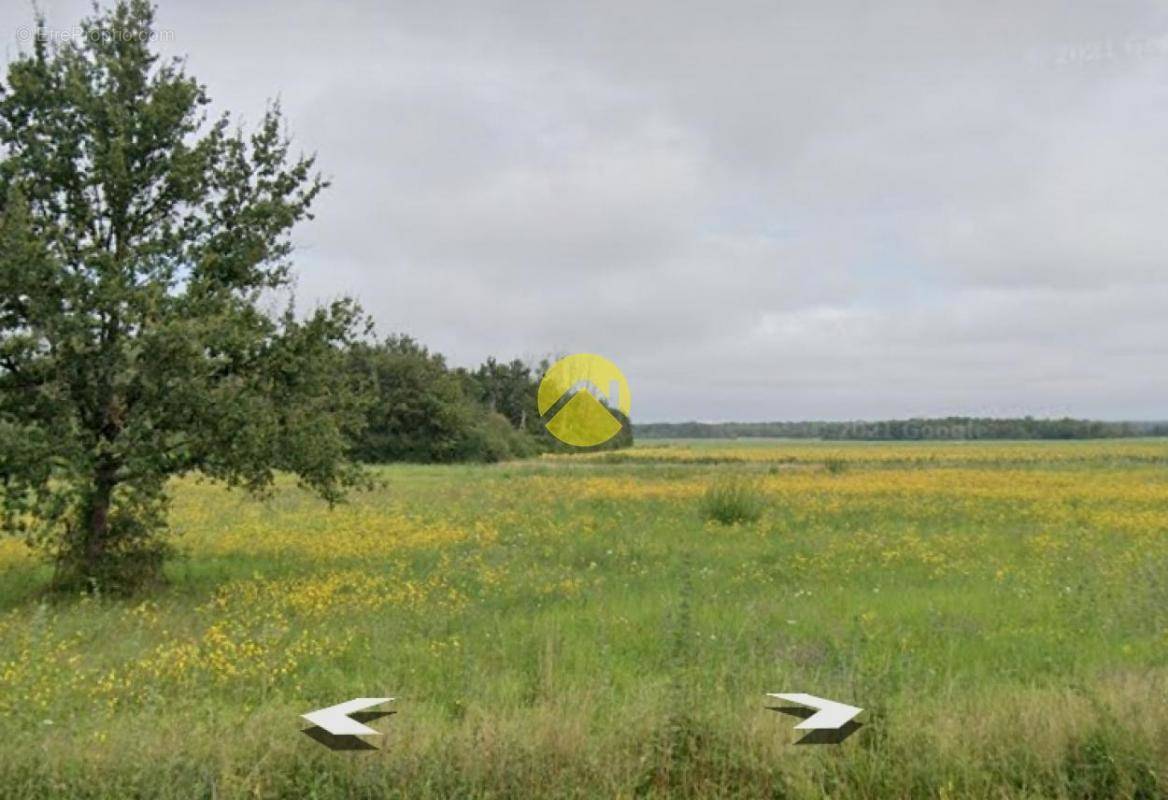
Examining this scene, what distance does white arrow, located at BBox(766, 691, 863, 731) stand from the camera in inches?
177

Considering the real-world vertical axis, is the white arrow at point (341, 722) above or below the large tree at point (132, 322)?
below

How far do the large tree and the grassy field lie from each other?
1.53 metres

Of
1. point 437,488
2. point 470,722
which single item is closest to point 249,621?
point 470,722

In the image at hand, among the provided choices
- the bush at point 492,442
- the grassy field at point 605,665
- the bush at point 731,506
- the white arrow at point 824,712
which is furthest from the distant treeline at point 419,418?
the white arrow at point 824,712

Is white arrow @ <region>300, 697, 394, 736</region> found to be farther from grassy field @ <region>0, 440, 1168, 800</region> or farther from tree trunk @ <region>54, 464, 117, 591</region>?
tree trunk @ <region>54, 464, 117, 591</region>

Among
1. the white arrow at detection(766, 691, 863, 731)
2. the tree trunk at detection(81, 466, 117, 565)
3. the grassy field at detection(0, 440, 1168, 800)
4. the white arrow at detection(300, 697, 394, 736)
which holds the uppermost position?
the tree trunk at detection(81, 466, 117, 565)

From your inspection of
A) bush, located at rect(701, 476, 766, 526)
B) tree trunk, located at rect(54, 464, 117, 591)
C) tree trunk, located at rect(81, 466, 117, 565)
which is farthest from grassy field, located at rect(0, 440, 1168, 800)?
bush, located at rect(701, 476, 766, 526)

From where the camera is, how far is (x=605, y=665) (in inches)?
261

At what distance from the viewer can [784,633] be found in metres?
7.72

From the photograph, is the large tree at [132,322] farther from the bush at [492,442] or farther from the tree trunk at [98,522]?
the bush at [492,442]

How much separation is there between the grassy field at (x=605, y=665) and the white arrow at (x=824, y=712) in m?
0.14

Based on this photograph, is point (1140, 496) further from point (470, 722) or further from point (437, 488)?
point (470, 722)

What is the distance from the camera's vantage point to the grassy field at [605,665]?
424 centimetres

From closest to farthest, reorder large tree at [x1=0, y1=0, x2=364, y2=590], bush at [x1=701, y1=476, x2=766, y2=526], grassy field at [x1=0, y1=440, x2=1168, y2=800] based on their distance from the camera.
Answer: grassy field at [x1=0, y1=440, x2=1168, y2=800], large tree at [x1=0, y1=0, x2=364, y2=590], bush at [x1=701, y1=476, x2=766, y2=526]
